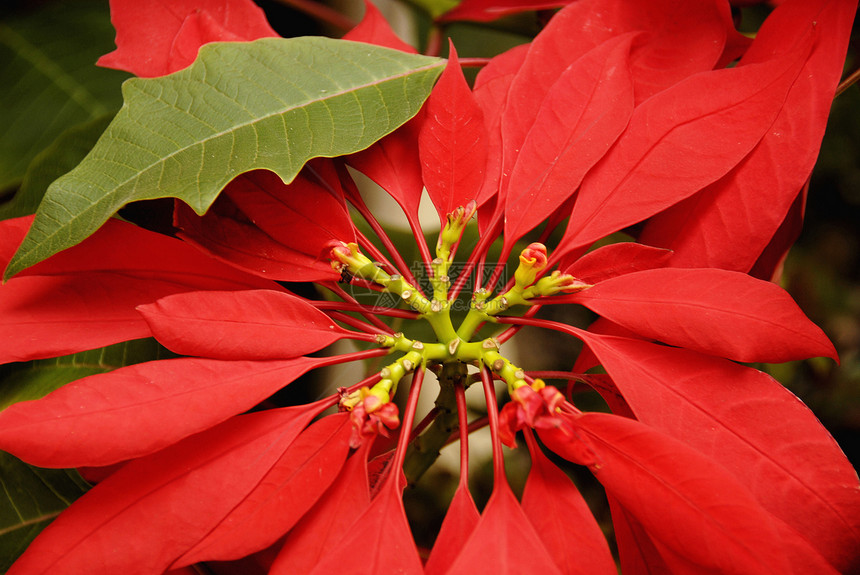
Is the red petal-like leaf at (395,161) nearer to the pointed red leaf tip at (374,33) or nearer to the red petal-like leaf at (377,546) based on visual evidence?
the pointed red leaf tip at (374,33)

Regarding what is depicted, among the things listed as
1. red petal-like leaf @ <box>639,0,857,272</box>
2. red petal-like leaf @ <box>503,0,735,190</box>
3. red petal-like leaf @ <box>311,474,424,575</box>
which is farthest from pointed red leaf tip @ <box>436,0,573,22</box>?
red petal-like leaf @ <box>311,474,424,575</box>

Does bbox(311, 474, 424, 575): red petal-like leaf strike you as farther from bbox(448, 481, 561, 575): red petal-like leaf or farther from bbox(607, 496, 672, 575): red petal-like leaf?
bbox(607, 496, 672, 575): red petal-like leaf

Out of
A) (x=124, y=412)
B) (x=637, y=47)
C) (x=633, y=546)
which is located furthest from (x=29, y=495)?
(x=637, y=47)

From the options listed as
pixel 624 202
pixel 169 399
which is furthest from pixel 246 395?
pixel 624 202

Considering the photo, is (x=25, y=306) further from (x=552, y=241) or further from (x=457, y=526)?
(x=552, y=241)

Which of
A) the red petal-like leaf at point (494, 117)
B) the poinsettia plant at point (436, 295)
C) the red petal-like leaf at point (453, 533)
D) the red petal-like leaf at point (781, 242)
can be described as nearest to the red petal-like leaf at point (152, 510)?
the poinsettia plant at point (436, 295)

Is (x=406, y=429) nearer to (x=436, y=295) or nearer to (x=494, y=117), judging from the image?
(x=436, y=295)

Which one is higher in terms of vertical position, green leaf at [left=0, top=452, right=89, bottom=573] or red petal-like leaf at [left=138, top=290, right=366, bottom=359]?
red petal-like leaf at [left=138, top=290, right=366, bottom=359]
